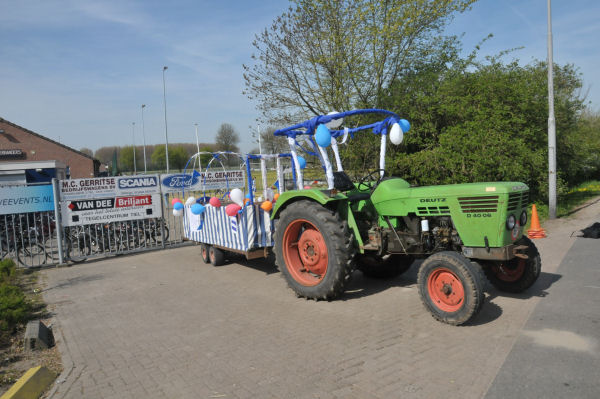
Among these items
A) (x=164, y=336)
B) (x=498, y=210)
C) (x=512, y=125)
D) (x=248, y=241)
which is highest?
(x=512, y=125)

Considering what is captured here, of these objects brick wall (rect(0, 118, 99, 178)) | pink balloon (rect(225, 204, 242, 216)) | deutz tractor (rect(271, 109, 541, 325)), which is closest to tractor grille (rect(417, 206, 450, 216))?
deutz tractor (rect(271, 109, 541, 325))

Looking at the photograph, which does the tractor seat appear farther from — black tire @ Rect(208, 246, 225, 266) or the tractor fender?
black tire @ Rect(208, 246, 225, 266)

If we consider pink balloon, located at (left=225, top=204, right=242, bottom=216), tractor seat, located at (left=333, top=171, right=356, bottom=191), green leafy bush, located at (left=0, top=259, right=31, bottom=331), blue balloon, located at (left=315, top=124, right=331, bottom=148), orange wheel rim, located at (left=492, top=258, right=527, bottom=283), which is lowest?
green leafy bush, located at (left=0, top=259, right=31, bottom=331)

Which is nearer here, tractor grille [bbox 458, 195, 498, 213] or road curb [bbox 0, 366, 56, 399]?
road curb [bbox 0, 366, 56, 399]

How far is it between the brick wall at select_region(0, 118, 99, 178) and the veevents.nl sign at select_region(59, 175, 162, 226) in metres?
30.5

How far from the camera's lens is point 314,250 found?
5988 mm

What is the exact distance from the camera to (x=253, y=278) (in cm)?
747

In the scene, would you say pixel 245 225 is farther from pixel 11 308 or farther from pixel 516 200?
pixel 516 200

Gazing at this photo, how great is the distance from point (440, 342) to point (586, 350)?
4.24 ft

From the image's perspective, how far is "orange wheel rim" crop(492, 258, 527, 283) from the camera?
5.46m

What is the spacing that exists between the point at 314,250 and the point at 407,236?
52.7 inches

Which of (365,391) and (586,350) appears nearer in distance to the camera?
(365,391)

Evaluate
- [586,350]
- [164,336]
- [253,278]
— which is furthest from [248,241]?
[586,350]

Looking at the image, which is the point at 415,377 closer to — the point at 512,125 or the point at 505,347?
the point at 505,347
